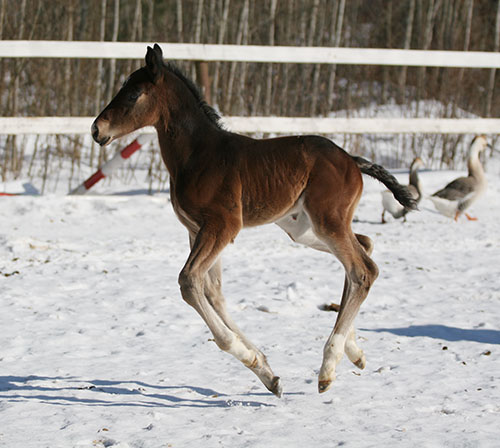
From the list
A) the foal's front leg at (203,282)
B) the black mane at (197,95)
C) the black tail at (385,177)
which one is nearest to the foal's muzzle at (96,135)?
the black mane at (197,95)

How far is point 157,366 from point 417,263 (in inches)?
121

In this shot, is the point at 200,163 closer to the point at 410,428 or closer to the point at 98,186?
the point at 410,428

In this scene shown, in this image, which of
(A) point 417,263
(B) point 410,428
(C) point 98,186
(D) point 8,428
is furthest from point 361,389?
(C) point 98,186

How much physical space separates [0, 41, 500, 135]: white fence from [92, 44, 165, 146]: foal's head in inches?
165

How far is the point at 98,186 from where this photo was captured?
9102 millimetres

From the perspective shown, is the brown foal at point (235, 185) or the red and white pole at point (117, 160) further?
the red and white pole at point (117, 160)

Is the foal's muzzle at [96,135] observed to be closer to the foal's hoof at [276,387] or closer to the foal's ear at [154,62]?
the foal's ear at [154,62]

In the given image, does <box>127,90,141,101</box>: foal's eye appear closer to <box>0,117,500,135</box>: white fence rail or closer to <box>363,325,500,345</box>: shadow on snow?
<box>363,325,500,345</box>: shadow on snow

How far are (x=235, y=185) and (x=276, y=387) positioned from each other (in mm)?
883

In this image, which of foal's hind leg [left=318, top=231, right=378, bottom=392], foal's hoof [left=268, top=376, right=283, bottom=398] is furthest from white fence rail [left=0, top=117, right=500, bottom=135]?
foal's hoof [left=268, top=376, right=283, bottom=398]

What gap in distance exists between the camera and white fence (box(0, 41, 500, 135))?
7551mm

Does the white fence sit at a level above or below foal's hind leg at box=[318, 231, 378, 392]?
above

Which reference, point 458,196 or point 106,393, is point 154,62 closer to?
point 106,393

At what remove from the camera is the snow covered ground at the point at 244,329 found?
116 inches
